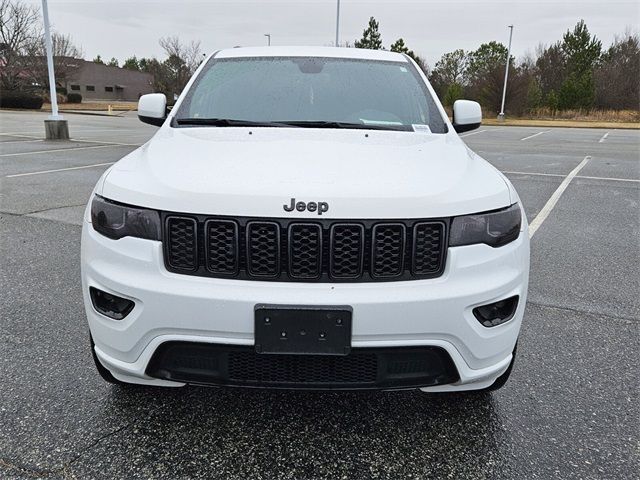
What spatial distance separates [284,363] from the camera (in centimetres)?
198

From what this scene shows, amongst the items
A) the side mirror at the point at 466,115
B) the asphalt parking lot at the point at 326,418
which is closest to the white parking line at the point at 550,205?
the asphalt parking lot at the point at 326,418

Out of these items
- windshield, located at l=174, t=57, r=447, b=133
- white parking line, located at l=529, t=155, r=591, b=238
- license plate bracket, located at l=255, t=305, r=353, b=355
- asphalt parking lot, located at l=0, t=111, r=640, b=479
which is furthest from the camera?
white parking line, located at l=529, t=155, r=591, b=238

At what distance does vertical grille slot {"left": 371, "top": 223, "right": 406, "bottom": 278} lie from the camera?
1949mm

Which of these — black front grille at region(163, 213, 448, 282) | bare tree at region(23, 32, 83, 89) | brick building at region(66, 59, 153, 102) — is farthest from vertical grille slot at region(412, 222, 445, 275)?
brick building at region(66, 59, 153, 102)

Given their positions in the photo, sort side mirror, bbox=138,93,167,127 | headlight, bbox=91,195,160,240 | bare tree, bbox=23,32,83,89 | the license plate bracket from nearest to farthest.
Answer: the license plate bracket < headlight, bbox=91,195,160,240 < side mirror, bbox=138,93,167,127 < bare tree, bbox=23,32,83,89

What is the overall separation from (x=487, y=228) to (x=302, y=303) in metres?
0.76

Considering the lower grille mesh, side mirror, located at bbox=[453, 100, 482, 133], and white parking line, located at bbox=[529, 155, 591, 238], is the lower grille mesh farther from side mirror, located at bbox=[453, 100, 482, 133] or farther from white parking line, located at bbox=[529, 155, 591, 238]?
white parking line, located at bbox=[529, 155, 591, 238]

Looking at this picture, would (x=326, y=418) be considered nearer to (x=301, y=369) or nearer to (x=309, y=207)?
(x=301, y=369)

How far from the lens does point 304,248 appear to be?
1.95 meters

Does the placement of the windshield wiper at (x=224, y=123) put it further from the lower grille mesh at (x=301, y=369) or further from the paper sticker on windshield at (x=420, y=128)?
the lower grille mesh at (x=301, y=369)

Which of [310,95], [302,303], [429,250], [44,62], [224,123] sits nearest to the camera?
[302,303]

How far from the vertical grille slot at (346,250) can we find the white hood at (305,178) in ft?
0.19

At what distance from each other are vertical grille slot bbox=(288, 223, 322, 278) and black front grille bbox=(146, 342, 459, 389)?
31 cm

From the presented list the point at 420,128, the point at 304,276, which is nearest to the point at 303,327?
the point at 304,276
